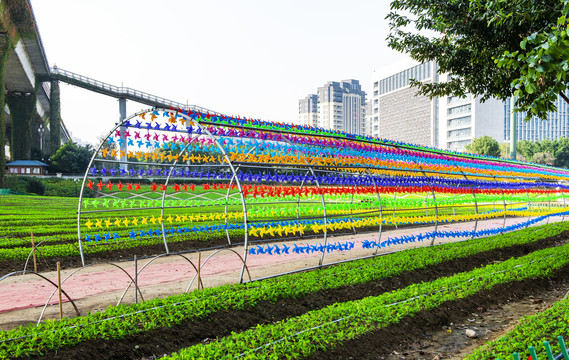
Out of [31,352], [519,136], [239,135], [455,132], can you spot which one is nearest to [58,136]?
[239,135]

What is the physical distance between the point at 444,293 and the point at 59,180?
34.6m

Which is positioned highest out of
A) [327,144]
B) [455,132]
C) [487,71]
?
[455,132]

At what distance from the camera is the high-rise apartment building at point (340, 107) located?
157625mm

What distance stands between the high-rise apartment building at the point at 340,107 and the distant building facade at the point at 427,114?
31183 millimetres

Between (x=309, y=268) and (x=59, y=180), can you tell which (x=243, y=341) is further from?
(x=59, y=180)

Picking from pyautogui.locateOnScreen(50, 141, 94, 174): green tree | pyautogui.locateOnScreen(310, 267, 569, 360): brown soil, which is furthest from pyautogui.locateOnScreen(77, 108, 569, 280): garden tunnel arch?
pyautogui.locateOnScreen(50, 141, 94, 174): green tree

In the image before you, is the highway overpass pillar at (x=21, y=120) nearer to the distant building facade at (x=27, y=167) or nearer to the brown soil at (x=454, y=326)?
the distant building facade at (x=27, y=167)

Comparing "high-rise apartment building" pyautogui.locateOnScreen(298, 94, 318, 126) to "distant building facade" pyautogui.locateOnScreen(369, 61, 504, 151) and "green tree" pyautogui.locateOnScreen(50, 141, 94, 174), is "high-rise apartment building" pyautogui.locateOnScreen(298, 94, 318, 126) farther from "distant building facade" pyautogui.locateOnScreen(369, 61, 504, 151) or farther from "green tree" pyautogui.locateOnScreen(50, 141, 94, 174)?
"green tree" pyautogui.locateOnScreen(50, 141, 94, 174)

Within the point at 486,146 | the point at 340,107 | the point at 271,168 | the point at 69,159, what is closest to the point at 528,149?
the point at 486,146

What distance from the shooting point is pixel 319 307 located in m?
7.01

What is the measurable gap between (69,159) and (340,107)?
131 m

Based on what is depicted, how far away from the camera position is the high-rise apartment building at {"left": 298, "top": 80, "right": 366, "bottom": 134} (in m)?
158

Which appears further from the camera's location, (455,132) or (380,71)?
(380,71)

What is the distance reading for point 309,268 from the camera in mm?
10086
